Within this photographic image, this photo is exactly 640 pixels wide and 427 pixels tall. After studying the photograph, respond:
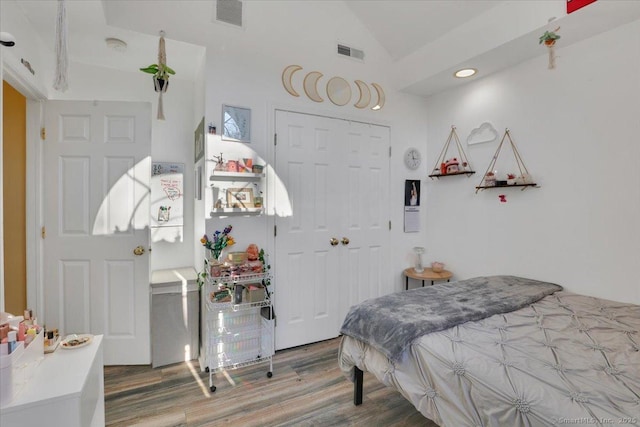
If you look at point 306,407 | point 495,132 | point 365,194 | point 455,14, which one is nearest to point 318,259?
point 365,194

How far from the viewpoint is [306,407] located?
2.06 metres

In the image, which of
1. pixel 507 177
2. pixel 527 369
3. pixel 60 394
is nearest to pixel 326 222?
pixel 507 177

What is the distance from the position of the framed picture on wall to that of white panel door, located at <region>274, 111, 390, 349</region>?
2.13 feet

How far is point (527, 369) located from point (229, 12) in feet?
10.4

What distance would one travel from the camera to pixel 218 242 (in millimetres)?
2432

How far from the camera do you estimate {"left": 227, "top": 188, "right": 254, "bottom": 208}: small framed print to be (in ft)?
8.31

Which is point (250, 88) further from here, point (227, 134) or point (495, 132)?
point (495, 132)

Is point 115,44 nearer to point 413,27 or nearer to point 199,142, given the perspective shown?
point 199,142

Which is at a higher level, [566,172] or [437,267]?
[566,172]

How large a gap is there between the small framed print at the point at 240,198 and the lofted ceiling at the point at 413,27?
3.92 feet

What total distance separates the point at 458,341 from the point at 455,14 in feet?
9.02

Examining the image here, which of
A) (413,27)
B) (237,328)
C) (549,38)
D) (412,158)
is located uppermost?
(413,27)

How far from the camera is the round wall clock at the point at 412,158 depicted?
353 cm

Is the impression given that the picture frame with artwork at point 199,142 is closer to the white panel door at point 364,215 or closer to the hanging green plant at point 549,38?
the white panel door at point 364,215
